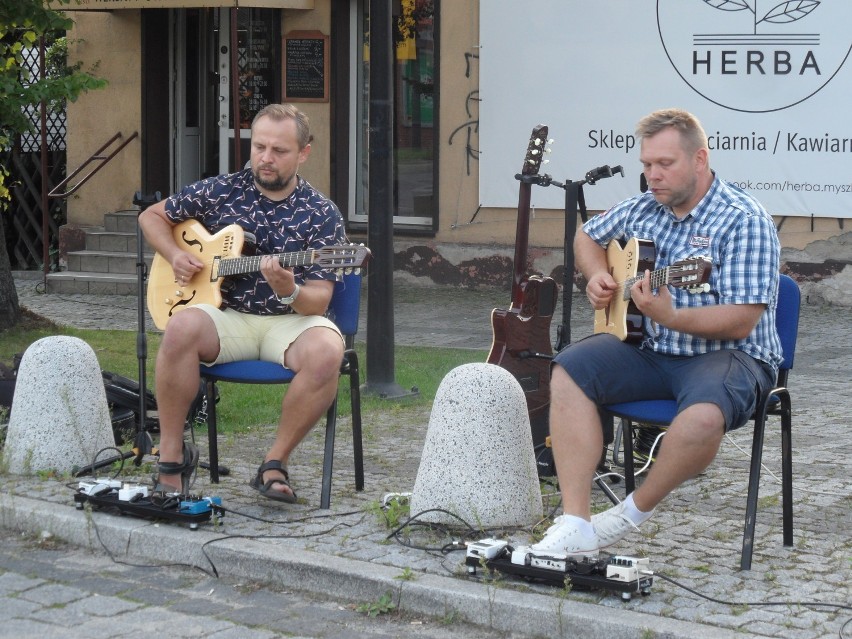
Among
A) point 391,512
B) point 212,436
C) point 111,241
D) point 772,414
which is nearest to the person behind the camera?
point 772,414

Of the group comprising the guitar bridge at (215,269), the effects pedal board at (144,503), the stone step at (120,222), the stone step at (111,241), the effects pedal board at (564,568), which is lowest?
the effects pedal board at (144,503)

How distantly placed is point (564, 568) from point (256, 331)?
1.89 metres

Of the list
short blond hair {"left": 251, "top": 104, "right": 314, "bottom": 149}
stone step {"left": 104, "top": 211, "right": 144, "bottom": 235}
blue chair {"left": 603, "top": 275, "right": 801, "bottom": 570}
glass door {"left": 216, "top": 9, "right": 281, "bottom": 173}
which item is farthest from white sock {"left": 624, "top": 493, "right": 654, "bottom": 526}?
stone step {"left": 104, "top": 211, "right": 144, "bottom": 235}

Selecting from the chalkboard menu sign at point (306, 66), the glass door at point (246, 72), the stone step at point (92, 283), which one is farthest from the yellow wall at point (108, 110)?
the chalkboard menu sign at point (306, 66)

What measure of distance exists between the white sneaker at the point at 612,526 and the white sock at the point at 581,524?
0.05 meters

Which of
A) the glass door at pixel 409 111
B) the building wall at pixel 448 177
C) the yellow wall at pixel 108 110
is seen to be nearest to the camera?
the building wall at pixel 448 177

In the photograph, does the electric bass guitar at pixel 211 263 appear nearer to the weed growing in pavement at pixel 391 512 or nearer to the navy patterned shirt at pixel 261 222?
the navy patterned shirt at pixel 261 222

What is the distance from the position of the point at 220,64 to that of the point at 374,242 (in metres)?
7.52

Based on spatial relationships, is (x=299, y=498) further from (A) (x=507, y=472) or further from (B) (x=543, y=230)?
(B) (x=543, y=230)

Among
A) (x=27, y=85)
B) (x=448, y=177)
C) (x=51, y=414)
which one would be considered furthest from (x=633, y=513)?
(x=448, y=177)

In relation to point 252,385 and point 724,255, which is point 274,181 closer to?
point 724,255

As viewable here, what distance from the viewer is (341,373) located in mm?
5516

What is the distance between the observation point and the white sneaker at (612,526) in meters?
4.41

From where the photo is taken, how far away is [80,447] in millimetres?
5883
